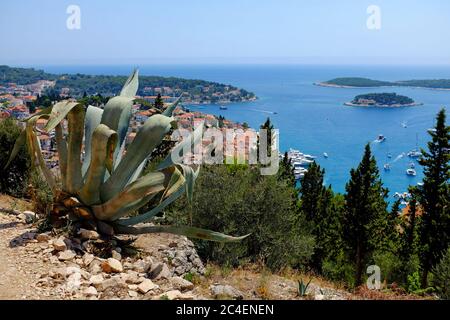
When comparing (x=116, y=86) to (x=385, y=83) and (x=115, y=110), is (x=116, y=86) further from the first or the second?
(x=385, y=83)

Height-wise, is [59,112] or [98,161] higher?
[59,112]

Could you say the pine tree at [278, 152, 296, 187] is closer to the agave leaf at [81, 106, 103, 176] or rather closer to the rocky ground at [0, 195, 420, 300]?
the rocky ground at [0, 195, 420, 300]

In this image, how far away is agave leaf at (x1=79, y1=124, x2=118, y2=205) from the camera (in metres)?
3.97

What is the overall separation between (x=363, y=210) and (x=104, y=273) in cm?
1526

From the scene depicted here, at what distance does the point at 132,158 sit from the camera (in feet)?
14.8

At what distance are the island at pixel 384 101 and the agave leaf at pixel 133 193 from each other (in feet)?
401

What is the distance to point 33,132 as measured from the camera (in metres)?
4.42

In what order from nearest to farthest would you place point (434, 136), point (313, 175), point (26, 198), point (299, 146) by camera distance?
point (26, 198)
point (434, 136)
point (313, 175)
point (299, 146)

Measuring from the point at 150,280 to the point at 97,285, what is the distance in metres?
0.47

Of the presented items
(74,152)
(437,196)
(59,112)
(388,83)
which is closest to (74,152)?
(74,152)

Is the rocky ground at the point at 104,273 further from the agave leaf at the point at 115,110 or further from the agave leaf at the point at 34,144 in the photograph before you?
the agave leaf at the point at 115,110

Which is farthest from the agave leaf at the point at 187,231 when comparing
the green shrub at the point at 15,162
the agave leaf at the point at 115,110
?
the green shrub at the point at 15,162
